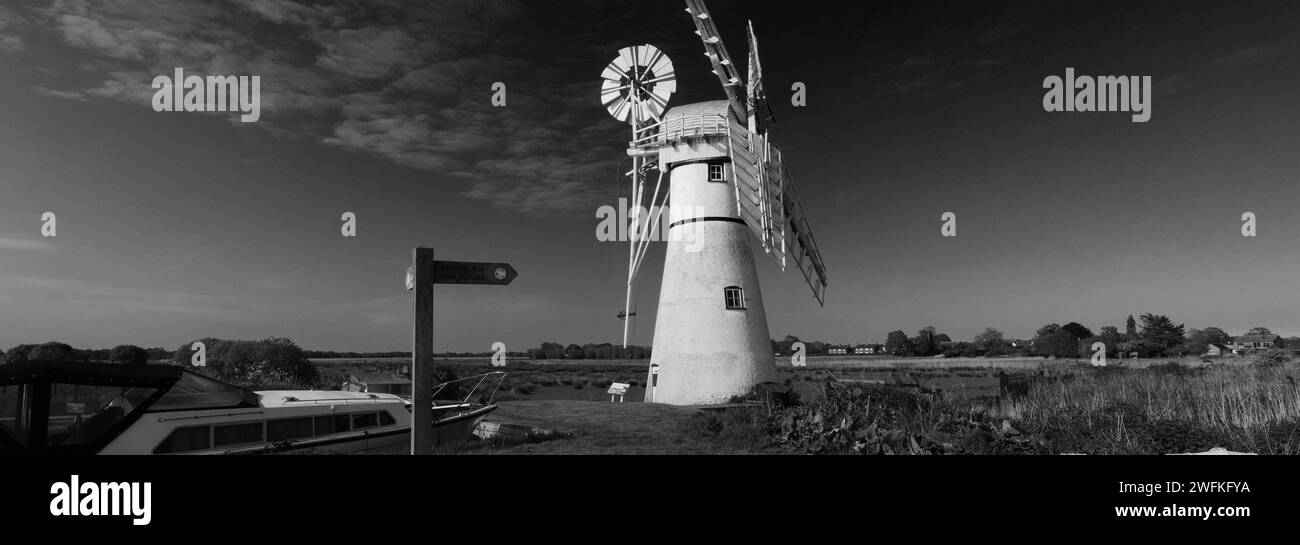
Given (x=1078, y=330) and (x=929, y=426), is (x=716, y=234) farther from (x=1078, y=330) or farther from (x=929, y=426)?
(x=1078, y=330)

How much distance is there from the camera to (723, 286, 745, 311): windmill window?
742 inches

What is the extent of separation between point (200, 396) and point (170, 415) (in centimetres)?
58

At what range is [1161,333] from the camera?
65.1 meters

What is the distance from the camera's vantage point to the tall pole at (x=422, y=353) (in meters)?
6.98

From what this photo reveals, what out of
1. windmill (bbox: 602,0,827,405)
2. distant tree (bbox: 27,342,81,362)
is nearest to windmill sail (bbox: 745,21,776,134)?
windmill (bbox: 602,0,827,405)

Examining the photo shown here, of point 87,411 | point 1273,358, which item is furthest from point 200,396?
point 1273,358

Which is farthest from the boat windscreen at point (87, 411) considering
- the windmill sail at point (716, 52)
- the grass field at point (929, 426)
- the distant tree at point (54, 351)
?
the distant tree at point (54, 351)

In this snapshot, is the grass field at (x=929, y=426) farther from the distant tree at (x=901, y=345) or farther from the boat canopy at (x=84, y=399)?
the distant tree at (x=901, y=345)

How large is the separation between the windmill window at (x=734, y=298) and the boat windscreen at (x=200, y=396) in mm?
12738

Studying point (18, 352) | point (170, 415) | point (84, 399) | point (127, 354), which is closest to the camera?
point (84, 399)
